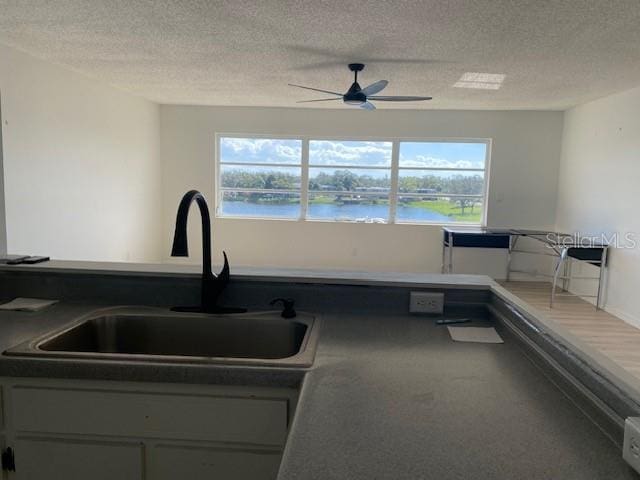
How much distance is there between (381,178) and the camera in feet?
23.2

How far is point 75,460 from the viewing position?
117 cm

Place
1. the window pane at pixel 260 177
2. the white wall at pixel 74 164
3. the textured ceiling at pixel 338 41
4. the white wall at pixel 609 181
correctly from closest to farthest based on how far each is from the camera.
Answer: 1. the textured ceiling at pixel 338 41
2. the white wall at pixel 74 164
3. the white wall at pixel 609 181
4. the window pane at pixel 260 177

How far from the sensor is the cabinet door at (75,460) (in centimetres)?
116

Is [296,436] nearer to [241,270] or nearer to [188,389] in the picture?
[188,389]

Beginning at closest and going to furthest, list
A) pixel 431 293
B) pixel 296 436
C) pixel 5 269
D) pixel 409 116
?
pixel 296 436 → pixel 431 293 → pixel 5 269 → pixel 409 116

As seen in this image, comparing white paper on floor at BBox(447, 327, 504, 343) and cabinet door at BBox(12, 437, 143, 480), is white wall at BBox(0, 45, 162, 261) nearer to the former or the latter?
cabinet door at BBox(12, 437, 143, 480)

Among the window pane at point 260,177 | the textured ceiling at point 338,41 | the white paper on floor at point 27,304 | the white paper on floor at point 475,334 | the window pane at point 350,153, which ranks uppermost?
the textured ceiling at point 338,41

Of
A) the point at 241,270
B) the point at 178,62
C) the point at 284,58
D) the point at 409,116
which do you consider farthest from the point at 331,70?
the point at 241,270

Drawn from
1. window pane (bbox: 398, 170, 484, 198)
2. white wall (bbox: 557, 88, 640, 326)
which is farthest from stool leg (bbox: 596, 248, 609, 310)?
window pane (bbox: 398, 170, 484, 198)

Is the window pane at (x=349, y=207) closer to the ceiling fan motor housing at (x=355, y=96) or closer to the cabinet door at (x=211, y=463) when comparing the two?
the ceiling fan motor housing at (x=355, y=96)

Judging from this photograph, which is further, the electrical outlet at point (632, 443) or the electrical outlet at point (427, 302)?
the electrical outlet at point (427, 302)

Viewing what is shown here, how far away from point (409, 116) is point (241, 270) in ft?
18.5

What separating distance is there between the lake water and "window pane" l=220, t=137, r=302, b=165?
2.26ft

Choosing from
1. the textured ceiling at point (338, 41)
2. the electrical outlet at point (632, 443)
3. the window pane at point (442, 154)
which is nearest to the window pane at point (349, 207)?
the window pane at point (442, 154)
